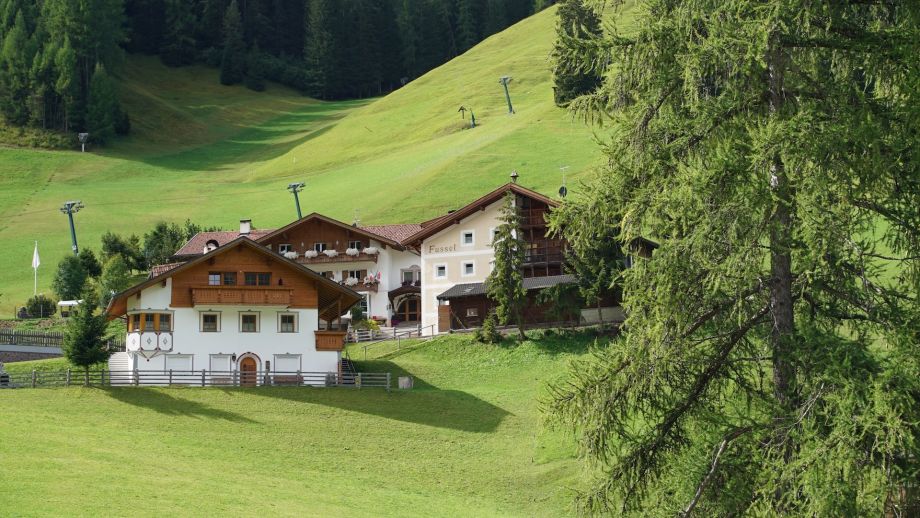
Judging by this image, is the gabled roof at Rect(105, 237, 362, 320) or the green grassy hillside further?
the green grassy hillside

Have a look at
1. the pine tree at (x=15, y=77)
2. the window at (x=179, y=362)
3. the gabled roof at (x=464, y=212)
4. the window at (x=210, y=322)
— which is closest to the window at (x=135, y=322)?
the window at (x=179, y=362)

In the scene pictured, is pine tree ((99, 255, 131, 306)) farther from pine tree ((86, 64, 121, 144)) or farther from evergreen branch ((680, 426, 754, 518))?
pine tree ((86, 64, 121, 144))

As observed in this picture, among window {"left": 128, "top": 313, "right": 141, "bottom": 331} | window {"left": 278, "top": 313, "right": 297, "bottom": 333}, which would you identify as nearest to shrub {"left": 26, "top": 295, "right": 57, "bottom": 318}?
window {"left": 128, "top": 313, "right": 141, "bottom": 331}

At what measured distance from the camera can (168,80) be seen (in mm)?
194250

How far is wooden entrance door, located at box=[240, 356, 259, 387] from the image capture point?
52619 mm

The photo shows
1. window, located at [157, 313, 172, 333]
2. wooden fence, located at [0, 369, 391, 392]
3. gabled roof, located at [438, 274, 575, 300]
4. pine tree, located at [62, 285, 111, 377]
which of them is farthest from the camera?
gabled roof, located at [438, 274, 575, 300]

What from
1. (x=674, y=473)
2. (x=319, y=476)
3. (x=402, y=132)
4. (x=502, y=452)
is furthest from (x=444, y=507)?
(x=402, y=132)

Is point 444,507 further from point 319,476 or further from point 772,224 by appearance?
point 772,224

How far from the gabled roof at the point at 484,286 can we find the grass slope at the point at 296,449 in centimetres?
700

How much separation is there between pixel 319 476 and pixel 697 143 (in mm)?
24588

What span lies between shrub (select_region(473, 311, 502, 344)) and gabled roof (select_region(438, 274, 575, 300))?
3.82 metres

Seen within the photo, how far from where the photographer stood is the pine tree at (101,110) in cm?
14950

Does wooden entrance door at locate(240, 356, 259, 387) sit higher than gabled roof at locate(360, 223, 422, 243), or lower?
lower

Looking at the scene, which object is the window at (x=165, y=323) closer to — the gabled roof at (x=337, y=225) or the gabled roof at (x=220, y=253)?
the gabled roof at (x=220, y=253)
